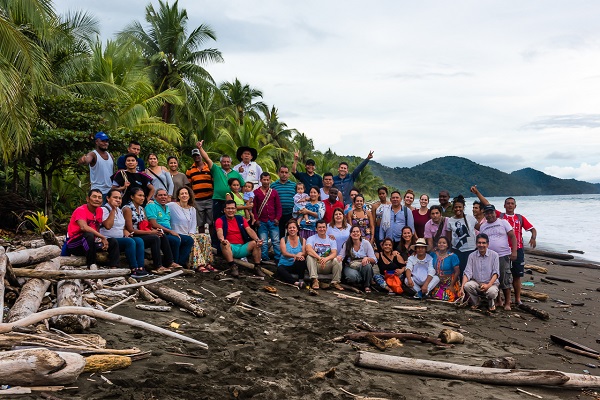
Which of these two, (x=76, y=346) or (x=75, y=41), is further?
(x=75, y=41)

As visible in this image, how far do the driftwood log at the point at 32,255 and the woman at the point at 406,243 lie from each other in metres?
6.22

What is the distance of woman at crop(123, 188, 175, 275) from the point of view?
316 inches

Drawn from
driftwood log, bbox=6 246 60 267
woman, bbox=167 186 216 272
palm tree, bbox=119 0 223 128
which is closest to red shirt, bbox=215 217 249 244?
woman, bbox=167 186 216 272

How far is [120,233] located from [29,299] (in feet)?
7.31

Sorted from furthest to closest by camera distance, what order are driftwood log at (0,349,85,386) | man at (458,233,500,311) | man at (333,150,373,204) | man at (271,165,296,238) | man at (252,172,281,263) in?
man at (333,150,373,204) → man at (271,165,296,238) → man at (252,172,281,263) → man at (458,233,500,311) → driftwood log at (0,349,85,386)

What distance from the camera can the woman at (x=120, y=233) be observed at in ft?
24.4

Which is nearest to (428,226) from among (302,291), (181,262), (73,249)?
(302,291)

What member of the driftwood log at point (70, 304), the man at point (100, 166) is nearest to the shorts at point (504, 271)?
the driftwood log at point (70, 304)

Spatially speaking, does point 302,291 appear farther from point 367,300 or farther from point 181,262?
point 181,262

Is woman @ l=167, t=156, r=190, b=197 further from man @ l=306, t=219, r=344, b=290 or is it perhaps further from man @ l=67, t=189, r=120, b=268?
man @ l=306, t=219, r=344, b=290

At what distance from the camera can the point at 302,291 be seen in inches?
354

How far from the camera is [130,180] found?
8609mm

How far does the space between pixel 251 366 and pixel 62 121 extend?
1083 cm

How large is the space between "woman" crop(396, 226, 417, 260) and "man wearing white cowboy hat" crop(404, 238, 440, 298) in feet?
0.78
